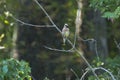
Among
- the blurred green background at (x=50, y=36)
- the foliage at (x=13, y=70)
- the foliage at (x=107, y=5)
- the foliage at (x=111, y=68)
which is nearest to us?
the foliage at (x=13, y=70)

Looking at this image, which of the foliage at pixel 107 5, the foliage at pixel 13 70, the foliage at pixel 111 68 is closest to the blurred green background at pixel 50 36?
the foliage at pixel 111 68

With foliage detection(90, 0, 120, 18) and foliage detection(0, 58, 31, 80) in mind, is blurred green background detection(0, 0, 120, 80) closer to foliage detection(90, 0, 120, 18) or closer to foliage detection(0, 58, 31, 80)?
foliage detection(90, 0, 120, 18)

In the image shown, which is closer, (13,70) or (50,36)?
(13,70)

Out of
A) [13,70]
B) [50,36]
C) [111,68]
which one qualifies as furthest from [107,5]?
[50,36]

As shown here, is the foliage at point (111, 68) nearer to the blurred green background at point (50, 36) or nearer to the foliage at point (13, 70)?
the foliage at point (13, 70)

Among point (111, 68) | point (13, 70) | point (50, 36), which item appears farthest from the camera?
point (50, 36)

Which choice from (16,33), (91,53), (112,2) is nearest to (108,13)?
(112,2)

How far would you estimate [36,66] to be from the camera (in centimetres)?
1605

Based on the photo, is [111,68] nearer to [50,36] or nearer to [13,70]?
[13,70]

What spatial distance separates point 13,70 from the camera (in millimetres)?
7098

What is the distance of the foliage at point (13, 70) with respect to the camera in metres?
6.91

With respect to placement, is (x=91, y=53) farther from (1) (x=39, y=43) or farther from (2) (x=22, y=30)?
(1) (x=39, y=43)

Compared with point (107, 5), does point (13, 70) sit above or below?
below

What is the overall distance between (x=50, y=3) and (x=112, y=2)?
9.89 m
